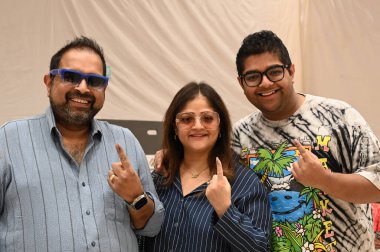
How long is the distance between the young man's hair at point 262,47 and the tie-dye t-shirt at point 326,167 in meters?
0.23

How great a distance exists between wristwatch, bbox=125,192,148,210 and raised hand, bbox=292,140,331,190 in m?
0.54

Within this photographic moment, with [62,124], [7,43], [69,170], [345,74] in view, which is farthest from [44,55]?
[345,74]

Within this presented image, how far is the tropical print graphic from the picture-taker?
1.51 metres

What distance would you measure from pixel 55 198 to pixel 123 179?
8.6 inches

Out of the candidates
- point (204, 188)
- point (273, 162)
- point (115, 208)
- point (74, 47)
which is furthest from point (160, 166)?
point (74, 47)

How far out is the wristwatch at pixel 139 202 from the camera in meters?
1.33

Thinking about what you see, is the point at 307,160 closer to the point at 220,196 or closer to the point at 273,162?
the point at 273,162

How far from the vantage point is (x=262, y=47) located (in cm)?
161

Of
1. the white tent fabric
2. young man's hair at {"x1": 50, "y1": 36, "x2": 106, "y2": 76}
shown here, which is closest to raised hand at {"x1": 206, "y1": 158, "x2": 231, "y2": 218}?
young man's hair at {"x1": 50, "y1": 36, "x2": 106, "y2": 76}

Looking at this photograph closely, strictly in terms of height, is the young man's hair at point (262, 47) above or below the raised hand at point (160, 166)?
above

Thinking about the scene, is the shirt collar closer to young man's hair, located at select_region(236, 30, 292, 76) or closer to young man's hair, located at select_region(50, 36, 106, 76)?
young man's hair, located at select_region(50, 36, 106, 76)

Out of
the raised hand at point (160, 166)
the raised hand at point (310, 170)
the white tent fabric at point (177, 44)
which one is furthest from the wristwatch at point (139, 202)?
the white tent fabric at point (177, 44)

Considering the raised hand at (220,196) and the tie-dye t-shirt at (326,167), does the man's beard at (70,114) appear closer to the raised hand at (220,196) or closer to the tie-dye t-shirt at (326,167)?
the raised hand at (220,196)

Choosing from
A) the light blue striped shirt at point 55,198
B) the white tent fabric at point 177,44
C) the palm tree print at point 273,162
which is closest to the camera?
the light blue striped shirt at point 55,198
